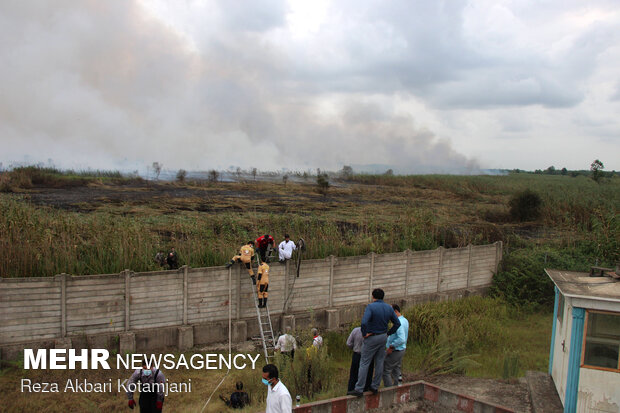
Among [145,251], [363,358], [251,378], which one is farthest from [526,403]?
[145,251]

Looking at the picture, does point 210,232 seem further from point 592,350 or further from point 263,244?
point 592,350

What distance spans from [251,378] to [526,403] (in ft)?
16.6

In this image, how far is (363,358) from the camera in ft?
22.9

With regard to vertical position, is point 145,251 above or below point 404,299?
above

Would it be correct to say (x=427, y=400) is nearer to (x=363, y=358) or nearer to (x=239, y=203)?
(x=363, y=358)

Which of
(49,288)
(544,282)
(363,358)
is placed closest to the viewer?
(363,358)

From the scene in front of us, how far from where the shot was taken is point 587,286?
762cm

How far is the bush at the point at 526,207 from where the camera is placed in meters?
31.5

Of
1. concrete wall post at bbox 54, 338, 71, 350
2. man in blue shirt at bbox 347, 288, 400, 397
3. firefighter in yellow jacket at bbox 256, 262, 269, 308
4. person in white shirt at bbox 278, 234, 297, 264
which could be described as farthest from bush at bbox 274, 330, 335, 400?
concrete wall post at bbox 54, 338, 71, 350

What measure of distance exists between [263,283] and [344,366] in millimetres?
2802

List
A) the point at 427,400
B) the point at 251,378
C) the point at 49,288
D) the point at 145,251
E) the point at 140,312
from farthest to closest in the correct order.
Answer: the point at 145,251 < the point at 140,312 < the point at 49,288 < the point at 251,378 < the point at 427,400

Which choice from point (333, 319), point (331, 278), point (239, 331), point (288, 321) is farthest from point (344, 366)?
point (331, 278)

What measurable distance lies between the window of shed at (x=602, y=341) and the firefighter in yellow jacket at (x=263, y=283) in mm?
7030

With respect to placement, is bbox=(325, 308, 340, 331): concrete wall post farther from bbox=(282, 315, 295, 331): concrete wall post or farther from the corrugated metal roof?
the corrugated metal roof
